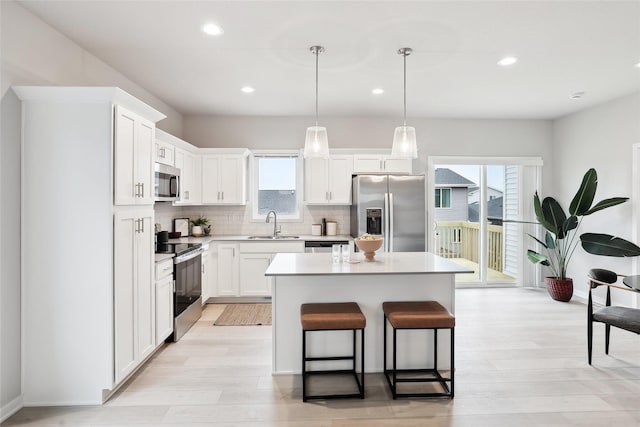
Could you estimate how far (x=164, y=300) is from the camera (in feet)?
10.9

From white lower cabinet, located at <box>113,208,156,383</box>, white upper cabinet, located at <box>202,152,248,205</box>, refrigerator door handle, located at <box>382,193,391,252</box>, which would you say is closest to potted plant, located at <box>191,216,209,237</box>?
white upper cabinet, located at <box>202,152,248,205</box>

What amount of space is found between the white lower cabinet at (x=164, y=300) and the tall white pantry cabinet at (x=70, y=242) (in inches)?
26.8

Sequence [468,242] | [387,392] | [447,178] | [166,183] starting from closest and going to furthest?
1. [387,392]
2. [166,183]
3. [447,178]
4. [468,242]

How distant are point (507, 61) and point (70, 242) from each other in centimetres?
391

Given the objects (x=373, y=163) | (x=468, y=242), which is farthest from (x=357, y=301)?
(x=468, y=242)

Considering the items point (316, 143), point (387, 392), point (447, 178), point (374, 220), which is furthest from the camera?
point (447, 178)

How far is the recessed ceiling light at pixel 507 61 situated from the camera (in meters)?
3.29

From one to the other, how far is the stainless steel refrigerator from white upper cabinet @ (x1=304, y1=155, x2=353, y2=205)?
419 mm

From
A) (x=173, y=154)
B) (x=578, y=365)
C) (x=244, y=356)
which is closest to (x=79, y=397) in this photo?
(x=244, y=356)

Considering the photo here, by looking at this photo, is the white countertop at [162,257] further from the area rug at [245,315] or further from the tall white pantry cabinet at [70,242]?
the area rug at [245,315]

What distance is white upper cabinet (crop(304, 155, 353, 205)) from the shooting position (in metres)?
5.25

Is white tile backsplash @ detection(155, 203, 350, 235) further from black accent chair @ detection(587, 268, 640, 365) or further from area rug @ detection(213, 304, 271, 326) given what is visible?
black accent chair @ detection(587, 268, 640, 365)

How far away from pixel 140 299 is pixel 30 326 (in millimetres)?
679

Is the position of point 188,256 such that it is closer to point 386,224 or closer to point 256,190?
point 256,190
